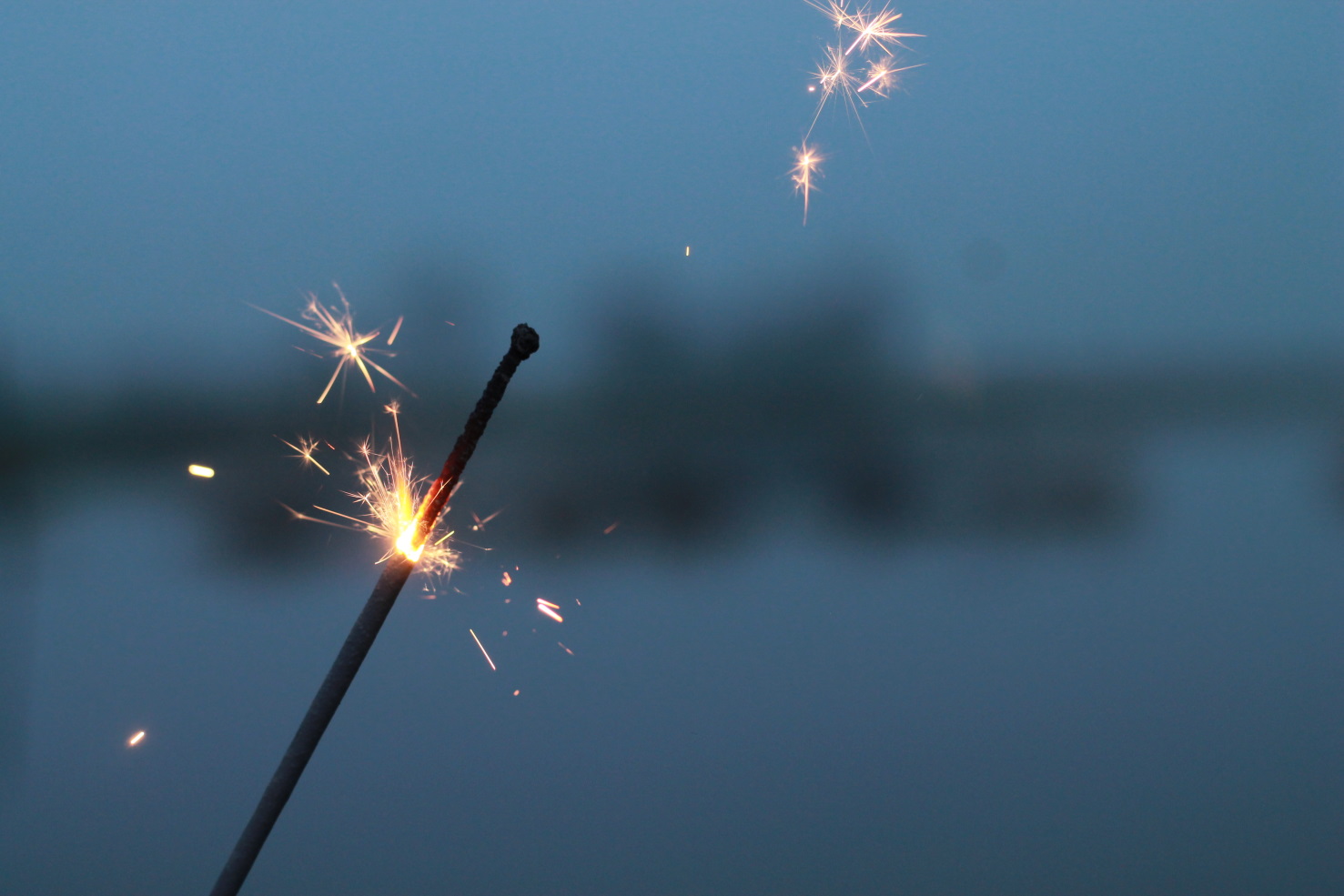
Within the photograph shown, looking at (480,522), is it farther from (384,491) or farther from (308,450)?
(308,450)

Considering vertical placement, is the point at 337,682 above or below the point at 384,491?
below

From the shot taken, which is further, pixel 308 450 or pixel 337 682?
pixel 308 450

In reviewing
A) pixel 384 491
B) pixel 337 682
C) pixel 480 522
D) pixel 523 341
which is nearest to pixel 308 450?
pixel 384 491

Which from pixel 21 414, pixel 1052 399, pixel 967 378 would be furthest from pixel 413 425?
pixel 1052 399

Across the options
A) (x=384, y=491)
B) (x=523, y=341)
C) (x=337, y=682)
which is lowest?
(x=337, y=682)

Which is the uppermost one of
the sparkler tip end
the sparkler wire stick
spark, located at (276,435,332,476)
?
the sparkler tip end

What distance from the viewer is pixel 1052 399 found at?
142cm

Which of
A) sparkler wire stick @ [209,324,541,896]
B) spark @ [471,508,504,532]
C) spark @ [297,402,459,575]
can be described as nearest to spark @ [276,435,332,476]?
spark @ [297,402,459,575]

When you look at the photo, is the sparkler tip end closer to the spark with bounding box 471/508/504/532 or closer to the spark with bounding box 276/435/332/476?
the spark with bounding box 471/508/504/532

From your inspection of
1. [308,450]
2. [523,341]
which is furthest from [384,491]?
[523,341]

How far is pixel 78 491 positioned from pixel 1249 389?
2658 millimetres

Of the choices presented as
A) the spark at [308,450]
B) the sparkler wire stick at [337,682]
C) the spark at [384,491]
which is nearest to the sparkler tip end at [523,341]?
the sparkler wire stick at [337,682]

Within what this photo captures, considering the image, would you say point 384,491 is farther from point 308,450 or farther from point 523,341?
point 523,341

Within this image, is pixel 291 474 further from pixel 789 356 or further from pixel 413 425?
pixel 789 356
